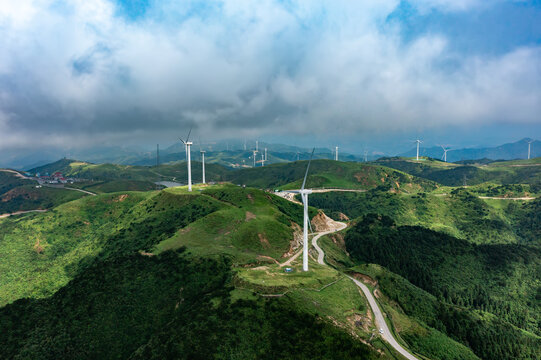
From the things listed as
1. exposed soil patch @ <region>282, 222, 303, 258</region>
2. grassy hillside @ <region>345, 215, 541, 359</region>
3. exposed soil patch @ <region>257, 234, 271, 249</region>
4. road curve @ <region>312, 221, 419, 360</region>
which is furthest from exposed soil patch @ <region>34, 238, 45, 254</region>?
grassy hillside @ <region>345, 215, 541, 359</region>

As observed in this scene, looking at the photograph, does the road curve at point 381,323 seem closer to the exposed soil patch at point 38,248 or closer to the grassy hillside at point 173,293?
the grassy hillside at point 173,293

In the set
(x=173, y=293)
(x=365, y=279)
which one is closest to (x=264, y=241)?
(x=173, y=293)

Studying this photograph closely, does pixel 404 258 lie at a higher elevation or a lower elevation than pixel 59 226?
lower

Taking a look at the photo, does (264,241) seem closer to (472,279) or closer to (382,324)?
(382,324)

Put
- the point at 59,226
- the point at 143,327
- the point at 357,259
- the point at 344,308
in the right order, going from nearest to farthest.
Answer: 1. the point at 344,308
2. the point at 143,327
3. the point at 357,259
4. the point at 59,226

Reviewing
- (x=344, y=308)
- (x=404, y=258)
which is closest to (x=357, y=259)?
(x=404, y=258)

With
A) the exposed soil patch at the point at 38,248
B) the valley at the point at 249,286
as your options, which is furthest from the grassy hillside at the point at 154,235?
the valley at the point at 249,286

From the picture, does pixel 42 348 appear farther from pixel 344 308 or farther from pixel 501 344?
pixel 501 344

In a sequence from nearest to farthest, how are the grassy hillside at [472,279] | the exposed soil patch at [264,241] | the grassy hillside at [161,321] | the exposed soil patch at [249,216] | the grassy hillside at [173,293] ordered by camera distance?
1. the grassy hillside at [161,321]
2. the grassy hillside at [173,293]
3. the grassy hillside at [472,279]
4. the exposed soil patch at [264,241]
5. the exposed soil patch at [249,216]
